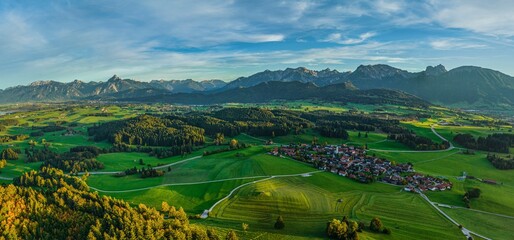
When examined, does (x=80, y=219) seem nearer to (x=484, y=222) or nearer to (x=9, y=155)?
(x=484, y=222)

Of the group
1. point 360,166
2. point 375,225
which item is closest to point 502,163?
point 360,166

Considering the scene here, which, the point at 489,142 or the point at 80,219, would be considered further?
the point at 489,142

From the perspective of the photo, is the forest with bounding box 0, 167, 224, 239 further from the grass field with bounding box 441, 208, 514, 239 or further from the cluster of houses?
the cluster of houses

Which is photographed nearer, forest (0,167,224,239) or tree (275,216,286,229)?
forest (0,167,224,239)

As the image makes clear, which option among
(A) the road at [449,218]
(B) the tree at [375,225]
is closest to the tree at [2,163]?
(B) the tree at [375,225]

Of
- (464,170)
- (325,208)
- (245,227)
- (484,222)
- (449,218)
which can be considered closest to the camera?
(245,227)

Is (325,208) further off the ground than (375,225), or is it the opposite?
(375,225)

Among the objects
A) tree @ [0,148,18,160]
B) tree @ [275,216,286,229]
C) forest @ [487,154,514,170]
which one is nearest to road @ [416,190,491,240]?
tree @ [275,216,286,229]

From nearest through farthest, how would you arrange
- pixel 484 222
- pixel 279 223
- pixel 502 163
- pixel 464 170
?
pixel 279 223 → pixel 484 222 → pixel 464 170 → pixel 502 163
